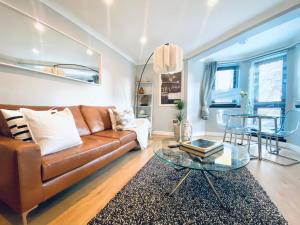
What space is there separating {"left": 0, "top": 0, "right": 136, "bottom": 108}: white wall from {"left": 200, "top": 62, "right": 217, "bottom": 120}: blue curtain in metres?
2.38

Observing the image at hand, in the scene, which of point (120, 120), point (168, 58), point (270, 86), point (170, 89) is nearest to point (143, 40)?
point (168, 58)

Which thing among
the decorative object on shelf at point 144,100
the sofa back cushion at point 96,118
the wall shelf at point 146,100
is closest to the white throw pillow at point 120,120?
the sofa back cushion at point 96,118

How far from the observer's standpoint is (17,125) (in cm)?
137

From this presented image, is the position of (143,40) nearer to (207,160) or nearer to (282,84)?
(207,160)

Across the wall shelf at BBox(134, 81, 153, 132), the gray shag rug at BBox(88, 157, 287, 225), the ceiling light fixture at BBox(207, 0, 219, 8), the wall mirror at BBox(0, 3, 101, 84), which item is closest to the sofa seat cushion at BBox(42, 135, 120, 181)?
the gray shag rug at BBox(88, 157, 287, 225)

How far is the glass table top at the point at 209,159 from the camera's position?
1324mm

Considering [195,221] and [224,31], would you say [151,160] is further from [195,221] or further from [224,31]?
[224,31]

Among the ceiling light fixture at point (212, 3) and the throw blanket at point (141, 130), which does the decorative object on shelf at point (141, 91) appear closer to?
the throw blanket at point (141, 130)

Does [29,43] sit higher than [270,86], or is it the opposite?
[29,43]

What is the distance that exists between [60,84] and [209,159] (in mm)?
2354

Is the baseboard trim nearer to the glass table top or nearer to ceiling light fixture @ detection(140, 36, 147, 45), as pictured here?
ceiling light fixture @ detection(140, 36, 147, 45)

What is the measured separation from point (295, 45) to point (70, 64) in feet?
14.6

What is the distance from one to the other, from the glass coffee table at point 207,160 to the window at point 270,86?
2732mm

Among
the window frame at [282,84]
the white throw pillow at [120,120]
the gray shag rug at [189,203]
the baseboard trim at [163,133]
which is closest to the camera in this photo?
the gray shag rug at [189,203]
